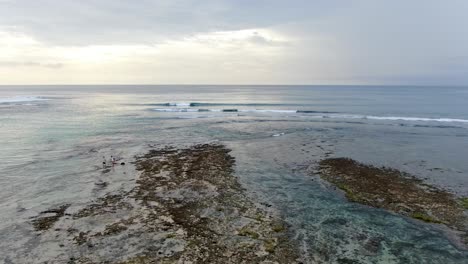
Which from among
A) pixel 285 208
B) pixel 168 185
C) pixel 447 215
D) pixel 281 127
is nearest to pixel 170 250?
pixel 285 208

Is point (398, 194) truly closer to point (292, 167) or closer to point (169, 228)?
point (292, 167)

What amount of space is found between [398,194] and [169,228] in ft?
40.8

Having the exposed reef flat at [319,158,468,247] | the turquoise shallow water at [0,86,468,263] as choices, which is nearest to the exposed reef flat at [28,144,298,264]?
the turquoise shallow water at [0,86,468,263]

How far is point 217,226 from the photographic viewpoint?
12.8 metres

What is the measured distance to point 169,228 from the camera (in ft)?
41.4

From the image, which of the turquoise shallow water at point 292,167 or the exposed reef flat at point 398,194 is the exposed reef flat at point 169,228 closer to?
the turquoise shallow water at point 292,167

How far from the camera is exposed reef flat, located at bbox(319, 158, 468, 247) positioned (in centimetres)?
1411

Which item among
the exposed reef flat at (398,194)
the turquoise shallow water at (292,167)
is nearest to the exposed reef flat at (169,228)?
the turquoise shallow water at (292,167)

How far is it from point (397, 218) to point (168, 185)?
39.5 ft

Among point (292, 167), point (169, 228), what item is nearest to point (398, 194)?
point (292, 167)

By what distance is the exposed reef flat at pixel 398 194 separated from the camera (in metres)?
14.1

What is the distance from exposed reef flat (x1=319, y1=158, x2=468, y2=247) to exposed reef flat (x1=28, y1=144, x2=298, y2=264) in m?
6.15

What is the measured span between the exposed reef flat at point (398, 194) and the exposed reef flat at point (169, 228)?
615cm

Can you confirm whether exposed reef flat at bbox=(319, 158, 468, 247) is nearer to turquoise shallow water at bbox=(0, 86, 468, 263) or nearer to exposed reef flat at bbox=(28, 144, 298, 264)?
turquoise shallow water at bbox=(0, 86, 468, 263)
